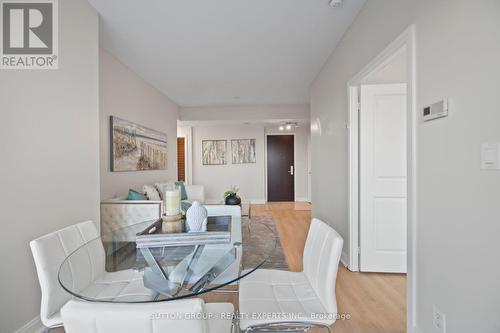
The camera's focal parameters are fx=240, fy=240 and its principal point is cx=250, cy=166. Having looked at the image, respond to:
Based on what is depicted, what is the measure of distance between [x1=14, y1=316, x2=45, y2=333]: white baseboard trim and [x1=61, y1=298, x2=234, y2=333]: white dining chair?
1479mm

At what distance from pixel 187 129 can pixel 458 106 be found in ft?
22.3

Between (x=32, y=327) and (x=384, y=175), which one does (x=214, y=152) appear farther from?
(x=32, y=327)

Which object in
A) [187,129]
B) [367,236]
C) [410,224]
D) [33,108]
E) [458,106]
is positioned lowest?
[367,236]

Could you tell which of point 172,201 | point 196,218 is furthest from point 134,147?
point 196,218

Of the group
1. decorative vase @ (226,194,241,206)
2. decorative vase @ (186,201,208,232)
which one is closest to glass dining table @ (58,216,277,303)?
decorative vase @ (186,201,208,232)

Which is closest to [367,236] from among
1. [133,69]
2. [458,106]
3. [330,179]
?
[330,179]

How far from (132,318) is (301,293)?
104 cm

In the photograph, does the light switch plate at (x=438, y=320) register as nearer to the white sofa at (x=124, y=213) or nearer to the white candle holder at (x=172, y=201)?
the white candle holder at (x=172, y=201)

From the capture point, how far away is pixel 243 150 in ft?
23.8

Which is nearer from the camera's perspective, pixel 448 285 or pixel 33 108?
pixel 448 285

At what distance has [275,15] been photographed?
89.2 inches

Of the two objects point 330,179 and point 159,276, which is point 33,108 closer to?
point 159,276

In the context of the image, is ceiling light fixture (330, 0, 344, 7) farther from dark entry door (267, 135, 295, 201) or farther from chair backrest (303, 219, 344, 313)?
dark entry door (267, 135, 295, 201)

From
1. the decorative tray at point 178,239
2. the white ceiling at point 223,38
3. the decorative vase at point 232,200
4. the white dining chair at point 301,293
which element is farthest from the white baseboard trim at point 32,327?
the decorative vase at point 232,200
